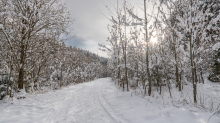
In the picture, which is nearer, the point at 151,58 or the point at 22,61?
the point at 22,61

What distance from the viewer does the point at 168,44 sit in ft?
24.8

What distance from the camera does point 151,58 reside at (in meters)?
8.90

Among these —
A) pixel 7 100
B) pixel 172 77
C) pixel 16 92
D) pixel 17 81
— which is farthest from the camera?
pixel 172 77

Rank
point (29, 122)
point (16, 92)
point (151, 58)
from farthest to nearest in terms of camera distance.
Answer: point (151, 58) < point (16, 92) < point (29, 122)

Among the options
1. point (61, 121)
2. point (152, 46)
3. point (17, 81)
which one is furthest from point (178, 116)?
point (17, 81)

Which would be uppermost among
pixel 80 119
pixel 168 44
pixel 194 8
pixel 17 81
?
pixel 194 8

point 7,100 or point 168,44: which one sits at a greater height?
point 168,44

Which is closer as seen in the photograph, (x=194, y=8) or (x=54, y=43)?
(x=194, y=8)

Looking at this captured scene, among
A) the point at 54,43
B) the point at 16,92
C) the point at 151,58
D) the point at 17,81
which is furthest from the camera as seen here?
the point at 151,58

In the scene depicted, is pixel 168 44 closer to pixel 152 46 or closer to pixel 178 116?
pixel 152 46

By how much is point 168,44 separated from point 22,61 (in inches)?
400

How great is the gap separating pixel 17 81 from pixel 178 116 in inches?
386

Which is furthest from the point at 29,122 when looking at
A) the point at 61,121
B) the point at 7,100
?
the point at 7,100

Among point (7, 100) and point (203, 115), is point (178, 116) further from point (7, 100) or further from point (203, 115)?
point (7, 100)
